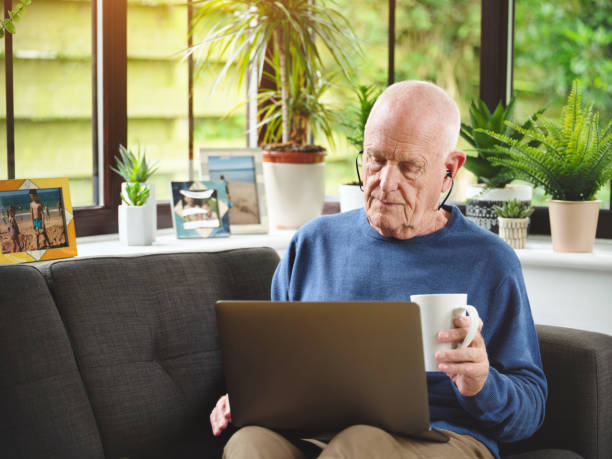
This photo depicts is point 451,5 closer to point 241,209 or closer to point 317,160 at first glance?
point 317,160

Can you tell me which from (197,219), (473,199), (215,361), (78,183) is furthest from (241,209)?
(215,361)

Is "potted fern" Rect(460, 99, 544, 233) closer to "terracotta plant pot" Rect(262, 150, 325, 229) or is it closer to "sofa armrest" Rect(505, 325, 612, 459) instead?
"terracotta plant pot" Rect(262, 150, 325, 229)

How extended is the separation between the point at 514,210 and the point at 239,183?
0.95 meters

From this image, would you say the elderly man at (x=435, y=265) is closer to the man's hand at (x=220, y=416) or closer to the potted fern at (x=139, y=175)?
the man's hand at (x=220, y=416)

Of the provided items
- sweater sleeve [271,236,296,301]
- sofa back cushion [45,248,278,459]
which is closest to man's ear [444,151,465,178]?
sweater sleeve [271,236,296,301]

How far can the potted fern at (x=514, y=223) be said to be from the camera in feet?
8.16

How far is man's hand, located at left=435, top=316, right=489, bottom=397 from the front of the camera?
1.21 meters

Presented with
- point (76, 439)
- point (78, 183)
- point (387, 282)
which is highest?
point (78, 183)

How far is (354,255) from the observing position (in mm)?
1724

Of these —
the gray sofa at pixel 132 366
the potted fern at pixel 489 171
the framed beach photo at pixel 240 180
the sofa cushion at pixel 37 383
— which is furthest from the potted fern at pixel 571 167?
the sofa cushion at pixel 37 383

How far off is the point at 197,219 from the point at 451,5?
1.27m

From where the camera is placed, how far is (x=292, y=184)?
273 centimetres

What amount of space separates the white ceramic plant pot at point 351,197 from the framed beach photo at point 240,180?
282mm

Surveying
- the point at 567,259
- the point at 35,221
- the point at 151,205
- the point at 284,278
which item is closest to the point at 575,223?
the point at 567,259
